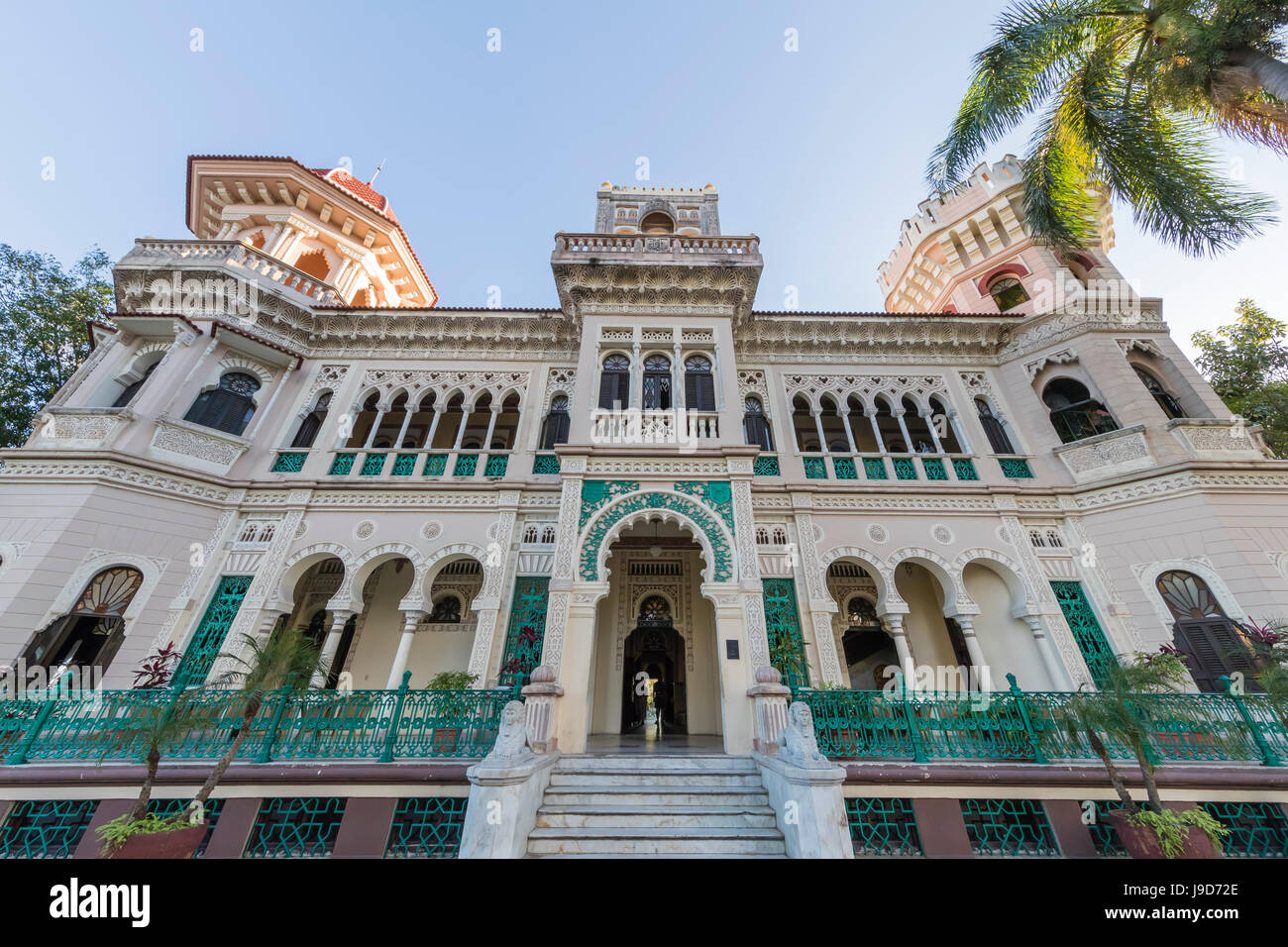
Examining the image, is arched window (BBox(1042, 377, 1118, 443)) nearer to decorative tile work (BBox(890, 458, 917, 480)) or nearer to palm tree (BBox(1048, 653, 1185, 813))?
decorative tile work (BBox(890, 458, 917, 480))

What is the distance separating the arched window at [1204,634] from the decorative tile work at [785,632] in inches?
234

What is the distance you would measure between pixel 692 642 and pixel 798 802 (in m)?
5.79

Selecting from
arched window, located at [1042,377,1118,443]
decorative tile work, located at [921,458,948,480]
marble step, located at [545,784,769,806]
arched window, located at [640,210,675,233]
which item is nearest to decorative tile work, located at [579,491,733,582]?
marble step, located at [545,784,769,806]

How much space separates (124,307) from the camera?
35.1ft

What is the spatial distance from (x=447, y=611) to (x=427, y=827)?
5.32 meters

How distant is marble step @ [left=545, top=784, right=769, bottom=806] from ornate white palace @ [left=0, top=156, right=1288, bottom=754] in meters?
0.98

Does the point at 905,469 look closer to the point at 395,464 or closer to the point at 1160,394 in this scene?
the point at 1160,394

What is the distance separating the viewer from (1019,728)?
6152 mm

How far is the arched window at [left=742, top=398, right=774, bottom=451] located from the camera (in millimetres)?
10688

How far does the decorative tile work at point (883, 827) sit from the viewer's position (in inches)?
220
